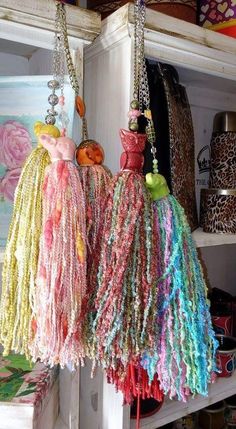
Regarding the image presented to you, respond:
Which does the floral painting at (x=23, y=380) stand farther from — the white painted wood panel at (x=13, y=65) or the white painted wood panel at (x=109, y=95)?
the white painted wood panel at (x=13, y=65)

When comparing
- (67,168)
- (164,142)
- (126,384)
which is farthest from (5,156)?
(126,384)

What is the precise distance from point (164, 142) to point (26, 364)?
1.63ft

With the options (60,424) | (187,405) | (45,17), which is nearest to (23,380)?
(60,424)

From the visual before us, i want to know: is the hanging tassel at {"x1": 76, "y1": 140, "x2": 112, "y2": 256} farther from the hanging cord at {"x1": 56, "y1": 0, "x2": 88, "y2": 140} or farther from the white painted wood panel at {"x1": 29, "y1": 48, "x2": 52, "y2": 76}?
the white painted wood panel at {"x1": 29, "y1": 48, "x2": 52, "y2": 76}

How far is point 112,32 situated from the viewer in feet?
2.08

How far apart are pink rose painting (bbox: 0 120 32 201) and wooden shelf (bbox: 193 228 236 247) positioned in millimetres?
352

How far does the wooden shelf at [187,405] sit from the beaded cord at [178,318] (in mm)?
265

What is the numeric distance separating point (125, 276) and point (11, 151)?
0.96 feet

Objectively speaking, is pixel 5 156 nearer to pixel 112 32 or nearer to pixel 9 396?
pixel 112 32

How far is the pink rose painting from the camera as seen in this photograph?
→ 0.63 meters

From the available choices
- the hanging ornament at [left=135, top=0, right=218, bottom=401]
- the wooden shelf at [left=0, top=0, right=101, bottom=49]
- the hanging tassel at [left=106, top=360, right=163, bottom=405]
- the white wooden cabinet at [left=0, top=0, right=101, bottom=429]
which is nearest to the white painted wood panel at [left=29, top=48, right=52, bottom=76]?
the white wooden cabinet at [left=0, top=0, right=101, bottom=429]

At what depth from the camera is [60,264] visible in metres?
0.48

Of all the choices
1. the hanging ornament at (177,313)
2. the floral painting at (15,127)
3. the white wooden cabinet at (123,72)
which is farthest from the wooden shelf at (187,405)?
the floral painting at (15,127)

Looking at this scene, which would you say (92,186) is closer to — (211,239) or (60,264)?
(60,264)
